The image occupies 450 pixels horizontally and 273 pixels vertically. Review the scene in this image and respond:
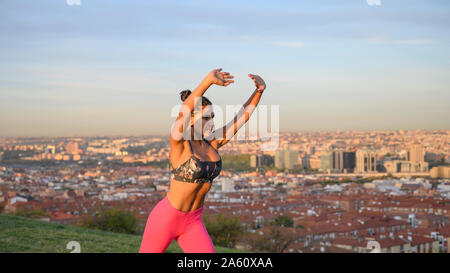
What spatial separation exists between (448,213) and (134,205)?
81.5ft

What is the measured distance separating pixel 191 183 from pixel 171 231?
251 mm

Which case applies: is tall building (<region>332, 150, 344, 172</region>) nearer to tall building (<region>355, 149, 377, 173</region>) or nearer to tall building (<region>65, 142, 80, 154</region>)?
tall building (<region>355, 149, 377, 173</region>)

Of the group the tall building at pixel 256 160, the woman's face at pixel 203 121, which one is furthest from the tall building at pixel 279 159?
the woman's face at pixel 203 121

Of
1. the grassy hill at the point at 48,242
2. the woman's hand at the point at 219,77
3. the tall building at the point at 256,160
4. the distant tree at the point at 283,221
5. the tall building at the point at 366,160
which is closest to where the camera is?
the woman's hand at the point at 219,77

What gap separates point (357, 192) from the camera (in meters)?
48.9

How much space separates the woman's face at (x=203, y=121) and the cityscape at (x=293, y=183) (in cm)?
2747

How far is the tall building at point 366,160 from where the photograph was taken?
49.6 meters

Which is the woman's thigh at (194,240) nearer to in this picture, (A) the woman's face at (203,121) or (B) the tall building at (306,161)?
(A) the woman's face at (203,121)

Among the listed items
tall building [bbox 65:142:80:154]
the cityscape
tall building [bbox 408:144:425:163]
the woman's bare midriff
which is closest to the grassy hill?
the woman's bare midriff

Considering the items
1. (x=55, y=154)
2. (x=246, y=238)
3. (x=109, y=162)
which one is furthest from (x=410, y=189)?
(x=55, y=154)

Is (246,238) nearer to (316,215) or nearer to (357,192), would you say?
(316,215)

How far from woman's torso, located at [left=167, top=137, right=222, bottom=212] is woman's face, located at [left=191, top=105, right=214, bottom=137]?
7 centimetres

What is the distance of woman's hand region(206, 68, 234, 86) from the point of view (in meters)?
2.14

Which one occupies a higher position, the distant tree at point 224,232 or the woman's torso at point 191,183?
the woman's torso at point 191,183
